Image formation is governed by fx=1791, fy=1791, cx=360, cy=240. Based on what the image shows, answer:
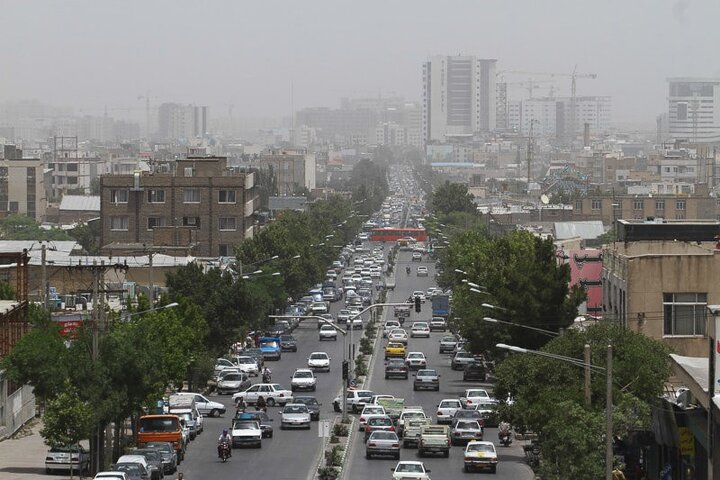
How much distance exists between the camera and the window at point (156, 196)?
121m

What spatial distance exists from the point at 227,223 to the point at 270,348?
37883 millimetres

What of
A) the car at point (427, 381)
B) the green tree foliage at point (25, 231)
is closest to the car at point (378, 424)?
the car at point (427, 381)

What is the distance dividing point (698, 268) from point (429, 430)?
34.5 ft

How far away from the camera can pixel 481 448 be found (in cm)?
4712

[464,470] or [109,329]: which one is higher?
[109,329]

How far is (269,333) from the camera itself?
9350 centimetres

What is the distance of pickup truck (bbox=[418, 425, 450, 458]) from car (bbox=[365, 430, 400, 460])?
727 millimetres

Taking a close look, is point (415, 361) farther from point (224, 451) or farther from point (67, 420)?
point (67, 420)

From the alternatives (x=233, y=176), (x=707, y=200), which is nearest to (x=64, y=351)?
(x=233, y=176)

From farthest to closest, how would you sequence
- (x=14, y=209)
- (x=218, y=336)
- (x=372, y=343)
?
(x=14, y=209), (x=372, y=343), (x=218, y=336)

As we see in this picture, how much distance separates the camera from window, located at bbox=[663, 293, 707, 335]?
5506 centimetres

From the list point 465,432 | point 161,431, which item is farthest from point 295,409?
point 161,431

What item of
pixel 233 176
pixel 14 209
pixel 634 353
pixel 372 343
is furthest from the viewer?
pixel 14 209

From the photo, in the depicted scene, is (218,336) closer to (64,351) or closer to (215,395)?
(215,395)
